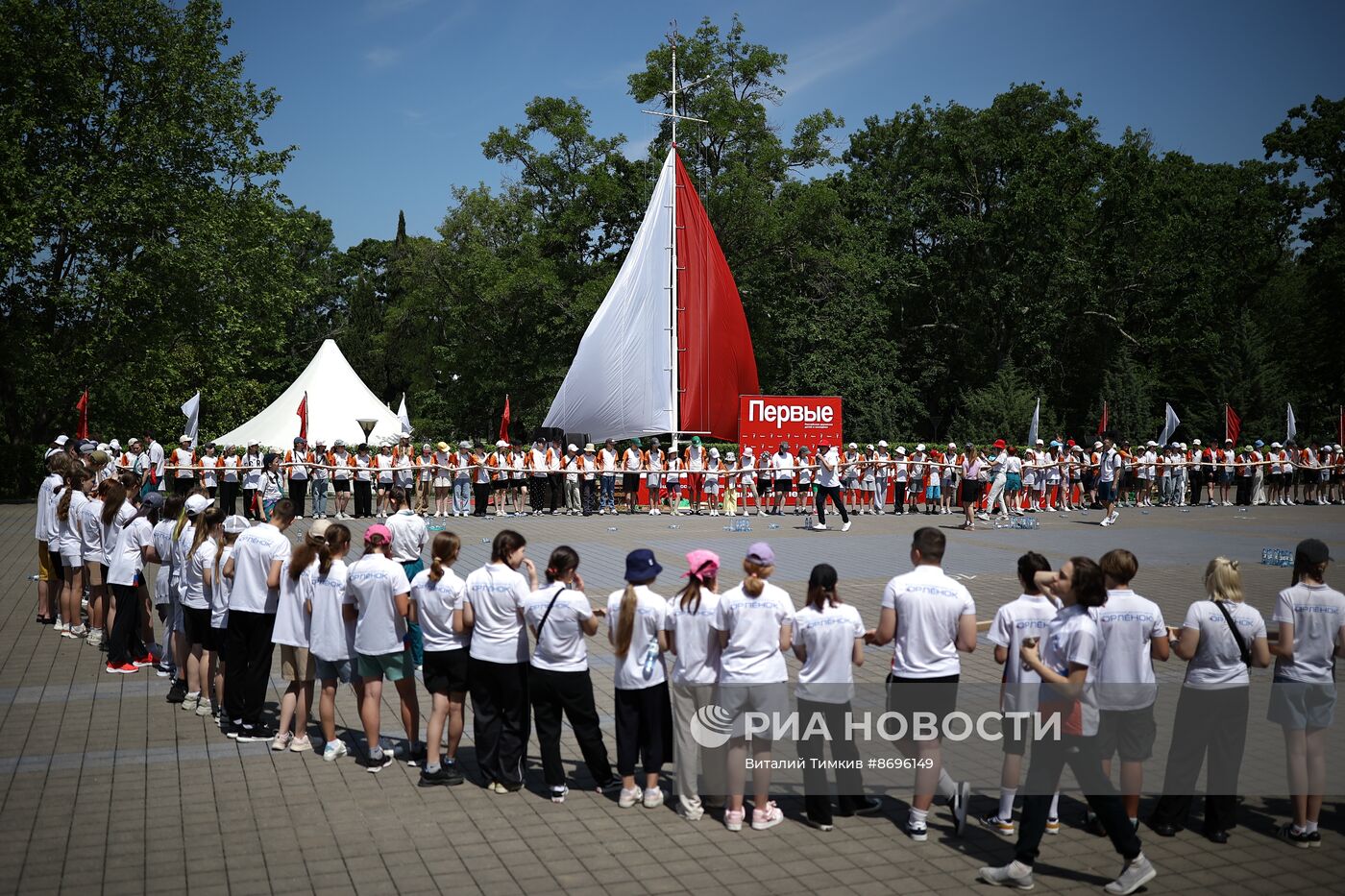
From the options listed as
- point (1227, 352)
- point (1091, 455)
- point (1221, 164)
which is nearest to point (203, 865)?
point (1091, 455)

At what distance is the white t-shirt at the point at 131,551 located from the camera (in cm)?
1000

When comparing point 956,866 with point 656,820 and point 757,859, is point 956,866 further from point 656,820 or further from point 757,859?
point 656,820

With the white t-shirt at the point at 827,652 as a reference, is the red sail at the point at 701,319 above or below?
above

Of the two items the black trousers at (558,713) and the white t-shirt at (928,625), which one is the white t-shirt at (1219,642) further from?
the black trousers at (558,713)

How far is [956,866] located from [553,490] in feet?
70.4

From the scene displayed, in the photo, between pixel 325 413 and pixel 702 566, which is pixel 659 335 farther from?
pixel 702 566

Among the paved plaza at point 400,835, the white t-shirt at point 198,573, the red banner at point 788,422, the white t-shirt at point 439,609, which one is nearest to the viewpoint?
the paved plaza at point 400,835

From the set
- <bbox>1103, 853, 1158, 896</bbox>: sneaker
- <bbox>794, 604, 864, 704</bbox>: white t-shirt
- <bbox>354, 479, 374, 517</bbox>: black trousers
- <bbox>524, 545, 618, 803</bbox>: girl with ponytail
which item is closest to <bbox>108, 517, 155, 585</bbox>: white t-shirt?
<bbox>524, 545, 618, 803</bbox>: girl with ponytail

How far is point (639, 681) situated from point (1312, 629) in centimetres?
395

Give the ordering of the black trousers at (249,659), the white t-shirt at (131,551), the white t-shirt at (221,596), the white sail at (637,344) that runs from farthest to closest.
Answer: the white sail at (637,344) < the white t-shirt at (131,551) < the white t-shirt at (221,596) < the black trousers at (249,659)

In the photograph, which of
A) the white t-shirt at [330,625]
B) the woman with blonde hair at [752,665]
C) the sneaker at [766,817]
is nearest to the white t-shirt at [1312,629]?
the woman with blonde hair at [752,665]

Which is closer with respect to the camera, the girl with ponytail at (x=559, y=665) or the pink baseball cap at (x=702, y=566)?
the pink baseball cap at (x=702, y=566)

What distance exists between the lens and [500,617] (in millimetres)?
7055

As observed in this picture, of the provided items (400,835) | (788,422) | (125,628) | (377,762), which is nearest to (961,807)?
(400,835)
